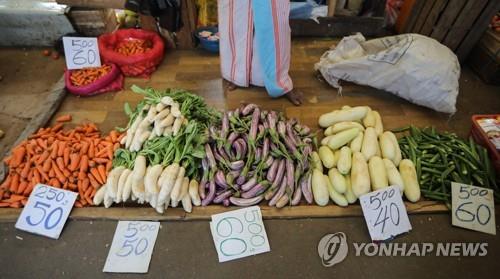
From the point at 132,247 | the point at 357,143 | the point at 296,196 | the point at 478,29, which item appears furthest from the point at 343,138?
Result: the point at 478,29

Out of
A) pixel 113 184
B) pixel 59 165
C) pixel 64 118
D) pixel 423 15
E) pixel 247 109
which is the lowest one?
pixel 64 118

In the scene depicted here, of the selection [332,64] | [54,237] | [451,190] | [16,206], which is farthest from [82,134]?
[451,190]

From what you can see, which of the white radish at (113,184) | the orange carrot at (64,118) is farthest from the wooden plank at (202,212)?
the orange carrot at (64,118)

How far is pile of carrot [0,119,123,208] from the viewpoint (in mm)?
1531

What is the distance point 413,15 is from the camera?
292cm

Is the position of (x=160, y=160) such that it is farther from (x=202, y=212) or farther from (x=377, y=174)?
(x=377, y=174)

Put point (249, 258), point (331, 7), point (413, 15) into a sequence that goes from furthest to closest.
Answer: point (331, 7)
point (413, 15)
point (249, 258)

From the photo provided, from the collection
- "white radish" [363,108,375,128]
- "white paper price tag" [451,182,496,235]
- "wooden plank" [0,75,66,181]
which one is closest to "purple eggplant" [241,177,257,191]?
"white radish" [363,108,375,128]

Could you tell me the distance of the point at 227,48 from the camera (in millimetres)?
2141

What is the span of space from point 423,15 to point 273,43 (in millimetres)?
1888

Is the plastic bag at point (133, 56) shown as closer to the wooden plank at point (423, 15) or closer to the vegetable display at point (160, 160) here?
the vegetable display at point (160, 160)

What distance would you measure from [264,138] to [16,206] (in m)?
1.41

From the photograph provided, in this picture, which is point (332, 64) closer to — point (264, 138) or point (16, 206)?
point (264, 138)

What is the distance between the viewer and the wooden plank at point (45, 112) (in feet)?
6.06
